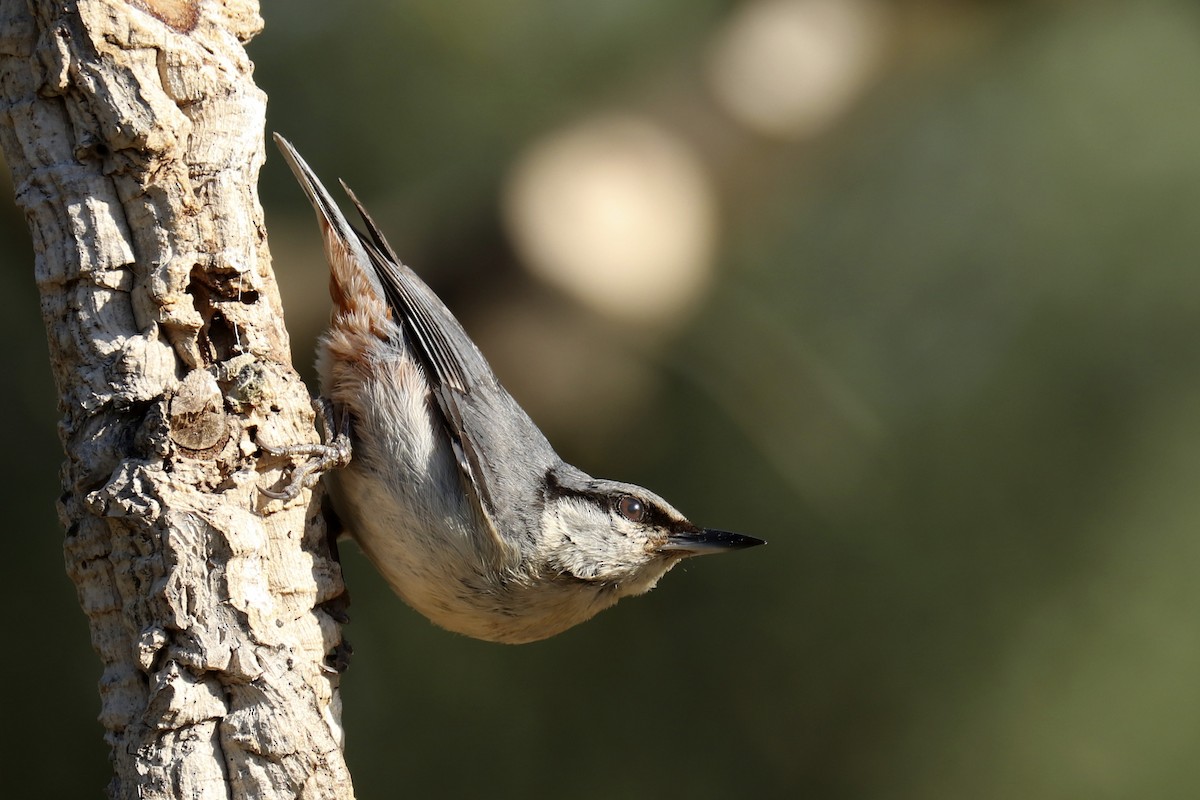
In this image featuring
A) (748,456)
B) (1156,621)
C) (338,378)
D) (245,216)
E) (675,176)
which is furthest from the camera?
(748,456)

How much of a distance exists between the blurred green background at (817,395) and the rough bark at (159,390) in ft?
6.73

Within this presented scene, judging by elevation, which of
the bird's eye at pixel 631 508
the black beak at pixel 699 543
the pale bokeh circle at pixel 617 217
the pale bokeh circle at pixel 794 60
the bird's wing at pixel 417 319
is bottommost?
the black beak at pixel 699 543

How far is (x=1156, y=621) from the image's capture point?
17.7 ft

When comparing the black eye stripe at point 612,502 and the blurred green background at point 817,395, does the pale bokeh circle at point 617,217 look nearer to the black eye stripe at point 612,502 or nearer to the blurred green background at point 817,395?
the blurred green background at point 817,395

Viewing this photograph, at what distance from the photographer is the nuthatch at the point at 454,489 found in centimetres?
234

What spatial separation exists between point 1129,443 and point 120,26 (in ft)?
18.0

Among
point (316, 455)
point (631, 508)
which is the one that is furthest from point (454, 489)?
point (631, 508)

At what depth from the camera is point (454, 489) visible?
2.36 meters

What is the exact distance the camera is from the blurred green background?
4270mm

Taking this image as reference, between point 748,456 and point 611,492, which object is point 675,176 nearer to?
point 611,492

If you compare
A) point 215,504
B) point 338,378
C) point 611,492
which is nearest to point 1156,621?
point 611,492

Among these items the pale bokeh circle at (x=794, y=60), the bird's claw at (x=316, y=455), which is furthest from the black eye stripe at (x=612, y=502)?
the pale bokeh circle at (x=794, y=60)

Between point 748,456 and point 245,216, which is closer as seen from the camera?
point 245,216

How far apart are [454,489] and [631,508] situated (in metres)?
0.47
